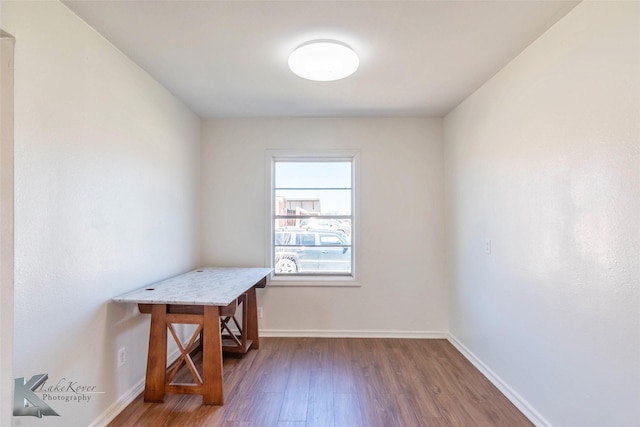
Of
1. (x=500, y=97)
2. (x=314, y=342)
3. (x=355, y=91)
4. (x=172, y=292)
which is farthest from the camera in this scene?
(x=314, y=342)

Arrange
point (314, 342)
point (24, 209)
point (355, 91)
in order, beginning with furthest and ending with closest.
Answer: point (314, 342), point (355, 91), point (24, 209)

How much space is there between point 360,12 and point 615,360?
7.06ft

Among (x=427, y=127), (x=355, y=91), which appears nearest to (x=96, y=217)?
(x=355, y=91)

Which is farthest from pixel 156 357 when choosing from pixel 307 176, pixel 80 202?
pixel 307 176

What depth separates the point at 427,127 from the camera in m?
3.41

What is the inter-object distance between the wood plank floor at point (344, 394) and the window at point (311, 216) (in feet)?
3.01

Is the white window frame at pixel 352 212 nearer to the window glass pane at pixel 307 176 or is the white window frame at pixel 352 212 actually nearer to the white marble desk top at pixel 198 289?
the window glass pane at pixel 307 176

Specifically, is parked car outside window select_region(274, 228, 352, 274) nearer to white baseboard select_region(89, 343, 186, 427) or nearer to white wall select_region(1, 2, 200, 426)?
white wall select_region(1, 2, 200, 426)

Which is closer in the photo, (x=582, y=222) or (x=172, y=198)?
(x=582, y=222)

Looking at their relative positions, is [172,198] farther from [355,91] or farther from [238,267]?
[355,91]

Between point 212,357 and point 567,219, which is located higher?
point 567,219

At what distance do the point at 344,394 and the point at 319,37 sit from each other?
2500mm

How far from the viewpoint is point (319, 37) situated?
190cm

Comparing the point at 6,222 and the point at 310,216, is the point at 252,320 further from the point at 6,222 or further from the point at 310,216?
the point at 6,222
